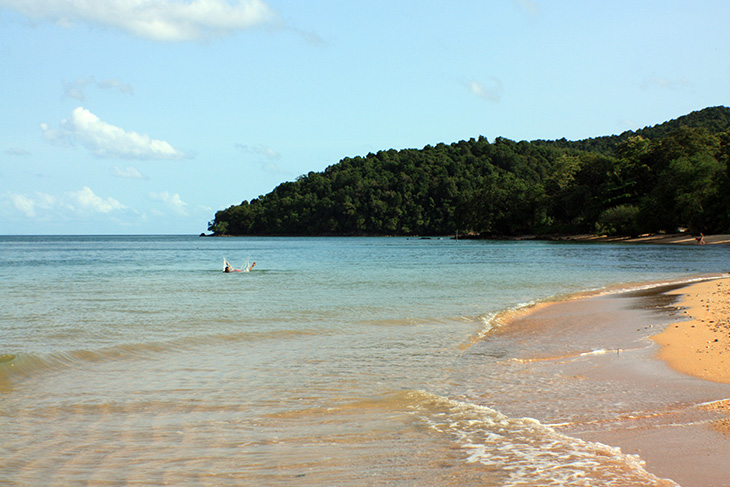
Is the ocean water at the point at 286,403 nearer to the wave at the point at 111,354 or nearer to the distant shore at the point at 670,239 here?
the wave at the point at 111,354

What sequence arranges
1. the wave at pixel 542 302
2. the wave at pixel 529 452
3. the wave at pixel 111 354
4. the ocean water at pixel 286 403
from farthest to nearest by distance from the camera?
the wave at pixel 542 302, the wave at pixel 111 354, the ocean water at pixel 286 403, the wave at pixel 529 452

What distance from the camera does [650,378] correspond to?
7902 millimetres

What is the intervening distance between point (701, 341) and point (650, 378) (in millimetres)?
3005

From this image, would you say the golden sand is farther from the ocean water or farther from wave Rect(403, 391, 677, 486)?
wave Rect(403, 391, 677, 486)

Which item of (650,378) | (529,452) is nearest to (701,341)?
(650,378)

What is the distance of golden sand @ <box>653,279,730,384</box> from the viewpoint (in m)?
8.20

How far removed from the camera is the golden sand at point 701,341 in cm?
820

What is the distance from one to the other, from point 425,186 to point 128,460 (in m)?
195

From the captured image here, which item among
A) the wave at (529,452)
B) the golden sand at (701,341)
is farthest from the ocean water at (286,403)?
the golden sand at (701,341)

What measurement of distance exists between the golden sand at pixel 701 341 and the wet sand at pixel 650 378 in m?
0.01

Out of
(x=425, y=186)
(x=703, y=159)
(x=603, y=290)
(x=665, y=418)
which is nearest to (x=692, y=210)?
(x=703, y=159)

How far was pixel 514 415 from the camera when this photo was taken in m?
6.52

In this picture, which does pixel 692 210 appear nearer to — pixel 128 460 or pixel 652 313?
pixel 652 313

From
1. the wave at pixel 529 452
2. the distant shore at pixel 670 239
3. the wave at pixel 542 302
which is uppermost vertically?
the distant shore at pixel 670 239
